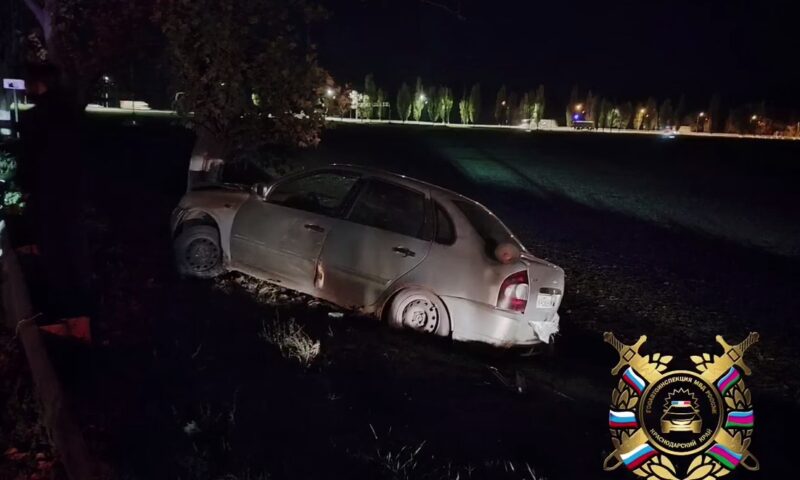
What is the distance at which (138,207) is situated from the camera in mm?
12164

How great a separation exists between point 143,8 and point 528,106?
69.2 m

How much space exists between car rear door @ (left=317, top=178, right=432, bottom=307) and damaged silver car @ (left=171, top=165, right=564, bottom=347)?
0.03 ft

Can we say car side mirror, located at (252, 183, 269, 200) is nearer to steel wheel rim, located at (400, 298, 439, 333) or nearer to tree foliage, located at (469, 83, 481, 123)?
steel wheel rim, located at (400, 298, 439, 333)

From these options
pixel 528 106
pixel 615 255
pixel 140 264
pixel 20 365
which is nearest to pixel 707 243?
pixel 615 255

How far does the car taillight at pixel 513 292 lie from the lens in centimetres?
639

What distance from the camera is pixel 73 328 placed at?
18.5 ft

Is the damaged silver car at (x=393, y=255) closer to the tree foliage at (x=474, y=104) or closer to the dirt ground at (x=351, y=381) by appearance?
the dirt ground at (x=351, y=381)

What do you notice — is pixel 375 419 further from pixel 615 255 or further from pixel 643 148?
pixel 643 148

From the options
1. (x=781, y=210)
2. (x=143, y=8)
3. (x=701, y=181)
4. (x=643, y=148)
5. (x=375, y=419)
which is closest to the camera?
(x=375, y=419)

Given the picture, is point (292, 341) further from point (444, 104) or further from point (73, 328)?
point (444, 104)

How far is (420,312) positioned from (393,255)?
0.61 metres

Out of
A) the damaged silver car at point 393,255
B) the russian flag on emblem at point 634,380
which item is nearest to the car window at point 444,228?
the damaged silver car at point 393,255

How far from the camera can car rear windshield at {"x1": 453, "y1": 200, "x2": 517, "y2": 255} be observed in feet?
22.1

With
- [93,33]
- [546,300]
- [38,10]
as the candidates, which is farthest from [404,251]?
[38,10]
